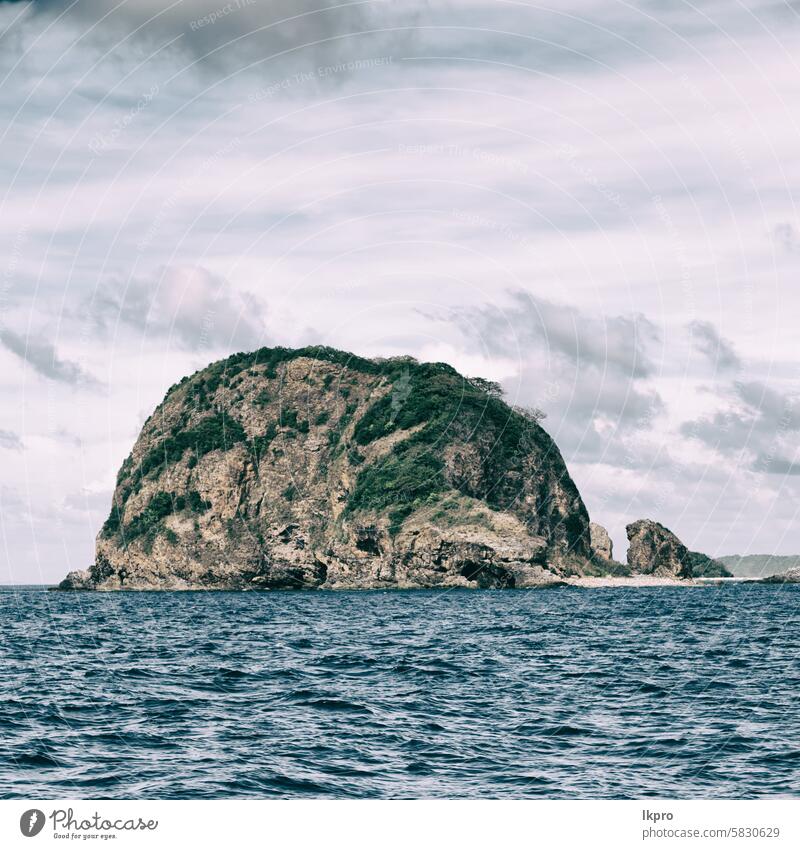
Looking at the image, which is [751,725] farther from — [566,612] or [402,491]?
[402,491]

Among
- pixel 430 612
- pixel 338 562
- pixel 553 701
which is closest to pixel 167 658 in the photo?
pixel 553 701

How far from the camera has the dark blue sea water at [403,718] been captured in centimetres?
2236

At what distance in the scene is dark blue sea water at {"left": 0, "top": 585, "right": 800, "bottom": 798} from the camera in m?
22.4

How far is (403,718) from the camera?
2988cm
